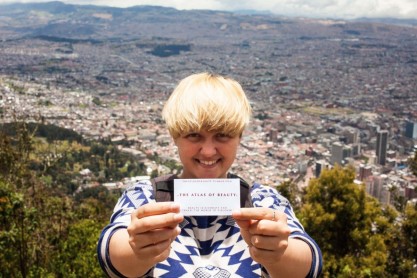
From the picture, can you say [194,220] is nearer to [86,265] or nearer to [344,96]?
[86,265]

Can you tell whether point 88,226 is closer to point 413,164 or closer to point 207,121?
point 207,121

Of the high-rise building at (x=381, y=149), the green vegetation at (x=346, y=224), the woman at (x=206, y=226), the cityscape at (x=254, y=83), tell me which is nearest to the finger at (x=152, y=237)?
the woman at (x=206, y=226)

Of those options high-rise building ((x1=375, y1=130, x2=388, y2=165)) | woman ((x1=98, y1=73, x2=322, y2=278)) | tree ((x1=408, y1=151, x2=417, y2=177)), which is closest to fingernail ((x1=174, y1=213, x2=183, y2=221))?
woman ((x1=98, y1=73, x2=322, y2=278))

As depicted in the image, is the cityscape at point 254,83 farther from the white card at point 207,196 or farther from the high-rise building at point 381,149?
the white card at point 207,196

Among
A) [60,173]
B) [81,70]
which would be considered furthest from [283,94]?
[60,173]

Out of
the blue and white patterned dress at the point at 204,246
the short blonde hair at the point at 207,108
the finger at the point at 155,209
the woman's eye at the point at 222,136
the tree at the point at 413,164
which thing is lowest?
the tree at the point at 413,164

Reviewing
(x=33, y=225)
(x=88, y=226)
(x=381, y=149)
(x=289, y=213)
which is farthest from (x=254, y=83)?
(x=289, y=213)
